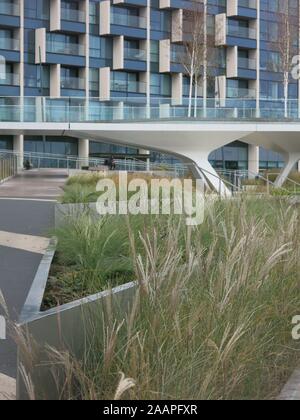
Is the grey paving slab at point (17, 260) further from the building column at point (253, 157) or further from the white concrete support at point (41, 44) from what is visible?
the building column at point (253, 157)

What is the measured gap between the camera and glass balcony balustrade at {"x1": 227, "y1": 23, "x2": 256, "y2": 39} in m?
65.1

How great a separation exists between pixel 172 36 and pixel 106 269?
190ft

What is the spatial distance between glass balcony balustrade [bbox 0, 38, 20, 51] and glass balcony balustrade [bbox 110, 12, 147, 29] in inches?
322

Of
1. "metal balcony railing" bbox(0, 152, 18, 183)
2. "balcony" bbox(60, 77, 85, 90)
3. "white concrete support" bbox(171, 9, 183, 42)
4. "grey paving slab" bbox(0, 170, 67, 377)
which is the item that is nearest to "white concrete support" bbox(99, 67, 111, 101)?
Result: "balcony" bbox(60, 77, 85, 90)

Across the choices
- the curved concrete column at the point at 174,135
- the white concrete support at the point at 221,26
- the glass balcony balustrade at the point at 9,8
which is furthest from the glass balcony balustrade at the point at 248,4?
the curved concrete column at the point at 174,135

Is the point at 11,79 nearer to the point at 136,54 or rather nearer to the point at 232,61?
the point at 136,54

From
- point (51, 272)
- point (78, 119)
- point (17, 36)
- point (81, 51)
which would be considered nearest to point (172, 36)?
point (81, 51)

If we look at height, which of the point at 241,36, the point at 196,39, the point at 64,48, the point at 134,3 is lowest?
the point at 196,39

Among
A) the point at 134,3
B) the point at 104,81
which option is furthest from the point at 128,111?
the point at 134,3

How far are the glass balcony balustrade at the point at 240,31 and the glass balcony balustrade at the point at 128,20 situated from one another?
804 centimetres

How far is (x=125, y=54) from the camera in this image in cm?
6178

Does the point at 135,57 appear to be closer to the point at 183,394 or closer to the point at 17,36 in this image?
the point at 17,36

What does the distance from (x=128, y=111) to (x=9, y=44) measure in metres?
25.9

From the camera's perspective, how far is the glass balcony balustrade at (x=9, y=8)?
5638 cm
